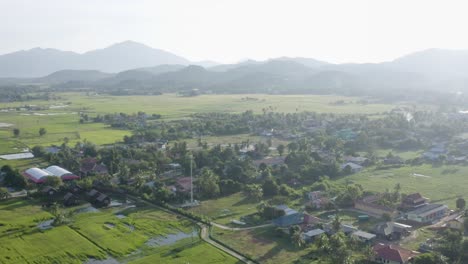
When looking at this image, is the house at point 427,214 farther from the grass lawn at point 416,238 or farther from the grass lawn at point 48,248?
the grass lawn at point 48,248

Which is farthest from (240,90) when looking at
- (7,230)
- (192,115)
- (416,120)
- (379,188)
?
(7,230)

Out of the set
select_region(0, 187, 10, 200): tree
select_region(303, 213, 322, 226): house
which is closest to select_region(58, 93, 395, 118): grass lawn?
select_region(0, 187, 10, 200): tree

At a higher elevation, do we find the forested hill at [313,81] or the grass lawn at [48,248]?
the forested hill at [313,81]

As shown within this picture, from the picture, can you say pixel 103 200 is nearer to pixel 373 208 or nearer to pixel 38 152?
pixel 373 208

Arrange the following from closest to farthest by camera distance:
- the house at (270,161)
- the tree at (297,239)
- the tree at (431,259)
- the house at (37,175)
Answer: the tree at (431,259) < the tree at (297,239) < the house at (37,175) < the house at (270,161)

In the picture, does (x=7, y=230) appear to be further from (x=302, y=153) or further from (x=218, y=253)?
(x=302, y=153)

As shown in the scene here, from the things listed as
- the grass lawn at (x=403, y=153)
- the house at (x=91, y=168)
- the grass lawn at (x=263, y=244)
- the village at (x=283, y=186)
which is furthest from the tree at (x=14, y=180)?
the grass lawn at (x=403, y=153)
